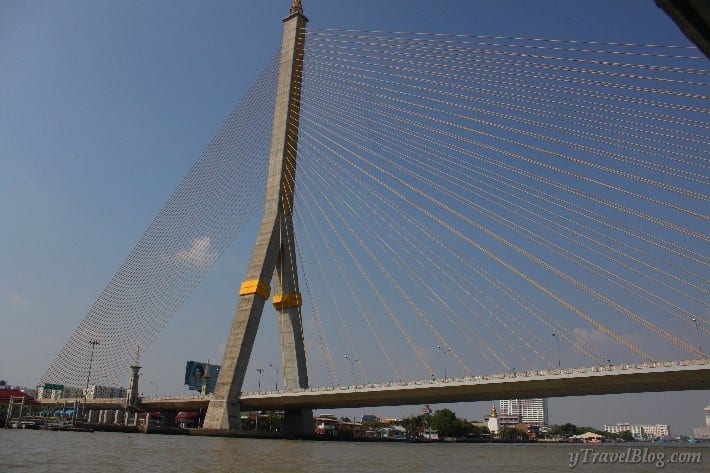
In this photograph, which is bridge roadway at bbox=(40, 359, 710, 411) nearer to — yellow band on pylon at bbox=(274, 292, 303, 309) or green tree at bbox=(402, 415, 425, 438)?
yellow band on pylon at bbox=(274, 292, 303, 309)

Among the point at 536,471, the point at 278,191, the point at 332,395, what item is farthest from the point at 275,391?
the point at 536,471

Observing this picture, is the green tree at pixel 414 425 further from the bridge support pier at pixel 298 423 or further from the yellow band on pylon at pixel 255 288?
the yellow band on pylon at pixel 255 288

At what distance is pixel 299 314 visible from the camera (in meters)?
39.8

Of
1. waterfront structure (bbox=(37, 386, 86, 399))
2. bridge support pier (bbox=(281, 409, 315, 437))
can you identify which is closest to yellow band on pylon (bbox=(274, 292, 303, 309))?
bridge support pier (bbox=(281, 409, 315, 437))

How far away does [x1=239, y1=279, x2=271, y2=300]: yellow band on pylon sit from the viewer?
123ft

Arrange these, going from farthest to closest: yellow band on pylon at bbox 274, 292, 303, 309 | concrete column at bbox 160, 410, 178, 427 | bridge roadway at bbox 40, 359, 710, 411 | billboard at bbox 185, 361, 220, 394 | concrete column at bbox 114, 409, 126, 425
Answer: billboard at bbox 185, 361, 220, 394 < concrete column at bbox 160, 410, 178, 427 < concrete column at bbox 114, 409, 126, 425 < yellow band on pylon at bbox 274, 292, 303, 309 < bridge roadway at bbox 40, 359, 710, 411

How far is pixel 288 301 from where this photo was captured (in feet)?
131

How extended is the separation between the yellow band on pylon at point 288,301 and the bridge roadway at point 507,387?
548 cm

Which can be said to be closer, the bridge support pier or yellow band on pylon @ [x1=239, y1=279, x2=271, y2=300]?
yellow band on pylon @ [x1=239, y1=279, x2=271, y2=300]

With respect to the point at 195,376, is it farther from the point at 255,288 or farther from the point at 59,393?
the point at 255,288

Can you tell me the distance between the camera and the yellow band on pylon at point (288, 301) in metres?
39.8

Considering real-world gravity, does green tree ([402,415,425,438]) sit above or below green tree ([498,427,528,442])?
above

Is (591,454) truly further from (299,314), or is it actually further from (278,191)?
(278,191)

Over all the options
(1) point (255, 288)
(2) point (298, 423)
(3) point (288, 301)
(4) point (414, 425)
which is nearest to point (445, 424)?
(4) point (414, 425)
